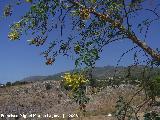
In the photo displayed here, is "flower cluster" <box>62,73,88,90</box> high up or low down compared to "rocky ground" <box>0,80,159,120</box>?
up

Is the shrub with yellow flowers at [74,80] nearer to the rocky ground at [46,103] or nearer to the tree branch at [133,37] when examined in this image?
the tree branch at [133,37]

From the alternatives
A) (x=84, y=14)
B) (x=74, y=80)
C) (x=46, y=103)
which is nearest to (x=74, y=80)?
(x=74, y=80)

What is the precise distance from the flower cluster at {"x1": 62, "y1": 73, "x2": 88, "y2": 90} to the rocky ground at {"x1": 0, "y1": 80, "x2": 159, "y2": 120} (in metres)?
54.7

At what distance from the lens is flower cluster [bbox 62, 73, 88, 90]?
334 inches

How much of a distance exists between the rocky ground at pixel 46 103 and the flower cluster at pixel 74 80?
54743 millimetres

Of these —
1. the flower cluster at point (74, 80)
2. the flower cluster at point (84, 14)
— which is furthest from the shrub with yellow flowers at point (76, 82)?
the flower cluster at point (84, 14)

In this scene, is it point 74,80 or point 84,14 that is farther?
point 84,14

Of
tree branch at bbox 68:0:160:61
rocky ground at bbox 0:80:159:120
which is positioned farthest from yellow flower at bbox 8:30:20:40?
rocky ground at bbox 0:80:159:120

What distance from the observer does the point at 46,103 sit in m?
79.5

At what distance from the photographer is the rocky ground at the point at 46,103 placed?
6869cm

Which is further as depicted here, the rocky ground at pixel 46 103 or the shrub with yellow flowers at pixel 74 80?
the rocky ground at pixel 46 103

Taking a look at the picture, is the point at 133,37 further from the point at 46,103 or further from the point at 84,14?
the point at 46,103

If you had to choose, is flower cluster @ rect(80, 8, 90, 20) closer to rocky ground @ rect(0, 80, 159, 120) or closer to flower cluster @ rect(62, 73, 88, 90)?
flower cluster @ rect(62, 73, 88, 90)

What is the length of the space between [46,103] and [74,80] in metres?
71.4
